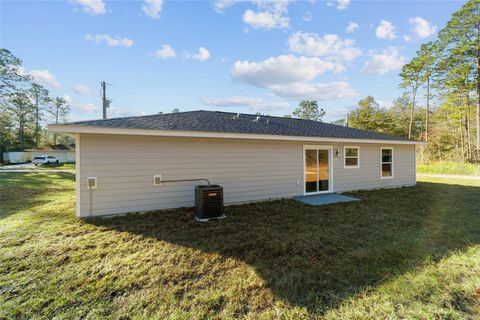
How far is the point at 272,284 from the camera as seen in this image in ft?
8.93

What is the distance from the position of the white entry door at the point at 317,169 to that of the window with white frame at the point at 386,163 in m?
3.09

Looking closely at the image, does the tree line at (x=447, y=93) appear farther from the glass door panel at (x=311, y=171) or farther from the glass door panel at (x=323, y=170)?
the glass door panel at (x=311, y=171)

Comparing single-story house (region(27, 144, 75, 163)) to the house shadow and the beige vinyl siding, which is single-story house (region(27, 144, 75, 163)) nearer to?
the beige vinyl siding

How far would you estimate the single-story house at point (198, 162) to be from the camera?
522 centimetres

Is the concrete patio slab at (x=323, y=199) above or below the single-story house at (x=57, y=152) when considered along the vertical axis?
below

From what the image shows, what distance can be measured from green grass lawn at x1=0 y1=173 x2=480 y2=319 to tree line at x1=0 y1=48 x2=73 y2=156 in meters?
24.1

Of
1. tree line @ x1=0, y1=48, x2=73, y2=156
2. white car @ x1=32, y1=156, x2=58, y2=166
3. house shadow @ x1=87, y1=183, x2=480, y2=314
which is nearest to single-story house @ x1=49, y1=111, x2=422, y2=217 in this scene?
house shadow @ x1=87, y1=183, x2=480, y2=314

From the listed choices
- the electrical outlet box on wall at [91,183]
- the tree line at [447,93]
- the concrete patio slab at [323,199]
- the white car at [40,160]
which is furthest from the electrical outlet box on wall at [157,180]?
the white car at [40,160]

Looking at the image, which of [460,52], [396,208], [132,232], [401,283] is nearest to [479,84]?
[460,52]

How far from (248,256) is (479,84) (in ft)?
80.0

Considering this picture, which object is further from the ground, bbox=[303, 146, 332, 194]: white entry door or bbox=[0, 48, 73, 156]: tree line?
bbox=[0, 48, 73, 156]: tree line

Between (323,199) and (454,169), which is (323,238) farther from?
(454,169)

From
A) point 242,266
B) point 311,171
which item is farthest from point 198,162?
point 311,171

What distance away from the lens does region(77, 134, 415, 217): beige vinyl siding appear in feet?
17.2
